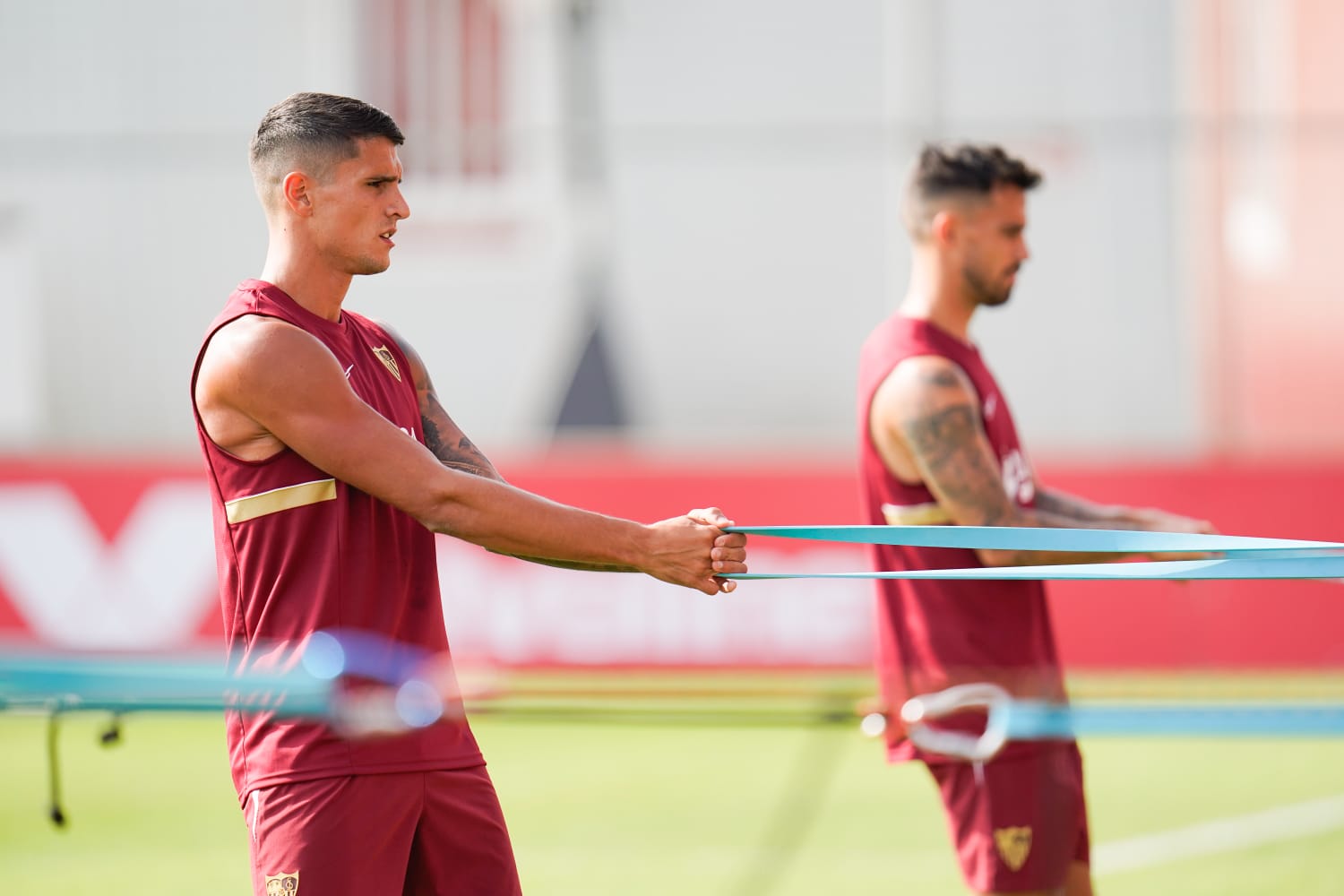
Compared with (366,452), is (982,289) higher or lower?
higher

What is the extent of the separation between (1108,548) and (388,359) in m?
1.79

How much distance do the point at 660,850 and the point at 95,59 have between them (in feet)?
39.9

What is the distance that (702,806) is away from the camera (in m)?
8.90

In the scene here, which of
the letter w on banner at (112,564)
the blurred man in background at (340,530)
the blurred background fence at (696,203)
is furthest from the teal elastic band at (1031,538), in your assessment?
the blurred background fence at (696,203)

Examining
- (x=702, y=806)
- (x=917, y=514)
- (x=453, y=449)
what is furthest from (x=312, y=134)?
(x=702, y=806)

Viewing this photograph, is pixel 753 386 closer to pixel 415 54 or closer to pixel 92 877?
pixel 415 54

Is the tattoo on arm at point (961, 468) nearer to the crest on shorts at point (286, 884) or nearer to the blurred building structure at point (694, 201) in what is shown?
the crest on shorts at point (286, 884)

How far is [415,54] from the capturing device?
17.1m

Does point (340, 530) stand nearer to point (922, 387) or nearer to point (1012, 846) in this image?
point (922, 387)

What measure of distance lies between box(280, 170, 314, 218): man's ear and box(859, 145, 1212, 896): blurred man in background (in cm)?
181

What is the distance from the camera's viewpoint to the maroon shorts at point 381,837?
3.54m

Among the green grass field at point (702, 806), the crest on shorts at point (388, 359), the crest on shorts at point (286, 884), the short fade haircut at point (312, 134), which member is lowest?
the green grass field at point (702, 806)

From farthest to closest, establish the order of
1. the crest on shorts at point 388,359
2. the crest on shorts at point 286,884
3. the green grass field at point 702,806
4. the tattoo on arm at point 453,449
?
the green grass field at point 702,806
the tattoo on arm at point 453,449
the crest on shorts at point 388,359
the crest on shorts at point 286,884

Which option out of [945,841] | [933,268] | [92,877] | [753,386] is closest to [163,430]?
[753,386]
